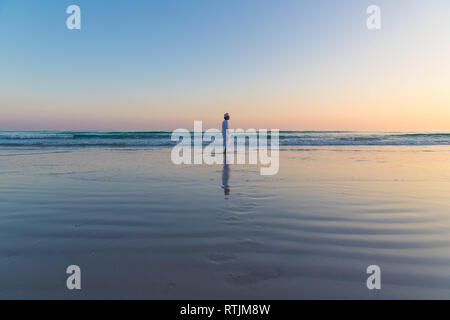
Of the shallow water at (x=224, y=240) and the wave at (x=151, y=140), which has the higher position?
the wave at (x=151, y=140)

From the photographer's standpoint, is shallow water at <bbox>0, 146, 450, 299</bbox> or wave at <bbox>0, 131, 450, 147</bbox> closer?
shallow water at <bbox>0, 146, 450, 299</bbox>

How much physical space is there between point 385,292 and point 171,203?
348cm

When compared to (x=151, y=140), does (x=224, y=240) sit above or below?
below

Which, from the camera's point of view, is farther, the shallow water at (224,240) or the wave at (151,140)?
the wave at (151,140)

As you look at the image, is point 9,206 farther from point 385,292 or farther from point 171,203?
point 385,292

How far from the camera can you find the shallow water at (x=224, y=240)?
2.26 meters

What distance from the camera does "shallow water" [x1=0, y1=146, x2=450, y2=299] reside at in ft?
7.41

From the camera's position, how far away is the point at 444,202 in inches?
193

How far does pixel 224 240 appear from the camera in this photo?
3.16 m

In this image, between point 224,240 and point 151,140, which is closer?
point 224,240

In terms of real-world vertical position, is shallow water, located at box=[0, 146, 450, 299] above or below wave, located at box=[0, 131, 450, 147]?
below
